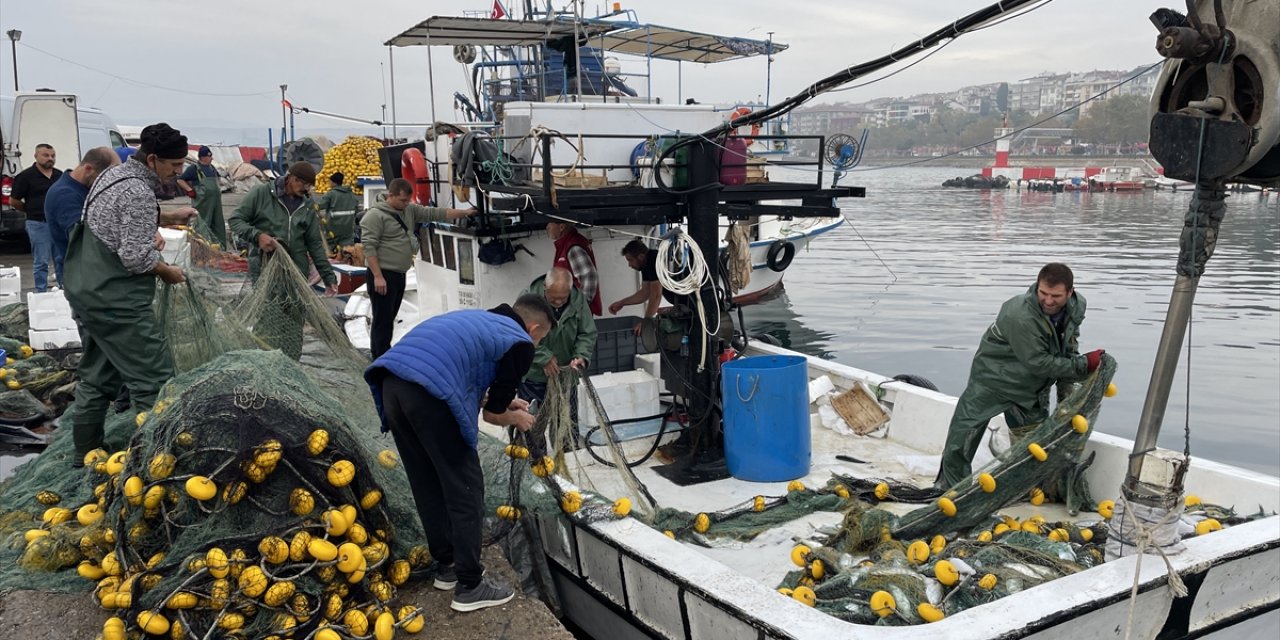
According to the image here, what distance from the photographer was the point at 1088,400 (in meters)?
4.57

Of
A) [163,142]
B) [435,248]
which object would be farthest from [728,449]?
[163,142]

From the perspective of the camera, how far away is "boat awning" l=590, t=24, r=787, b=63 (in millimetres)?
10172

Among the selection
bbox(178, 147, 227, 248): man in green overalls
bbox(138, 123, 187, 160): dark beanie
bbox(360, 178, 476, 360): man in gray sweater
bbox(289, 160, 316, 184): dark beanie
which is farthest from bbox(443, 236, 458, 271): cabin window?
bbox(138, 123, 187, 160): dark beanie

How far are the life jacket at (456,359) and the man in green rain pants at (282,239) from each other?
140 inches

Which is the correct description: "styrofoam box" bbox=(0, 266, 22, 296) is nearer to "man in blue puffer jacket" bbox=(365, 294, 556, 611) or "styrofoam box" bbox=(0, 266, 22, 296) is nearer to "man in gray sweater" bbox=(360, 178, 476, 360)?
"man in gray sweater" bbox=(360, 178, 476, 360)

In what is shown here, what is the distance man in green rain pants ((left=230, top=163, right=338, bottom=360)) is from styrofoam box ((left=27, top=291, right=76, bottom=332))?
10.4ft

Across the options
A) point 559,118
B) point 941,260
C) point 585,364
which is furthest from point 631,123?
point 941,260

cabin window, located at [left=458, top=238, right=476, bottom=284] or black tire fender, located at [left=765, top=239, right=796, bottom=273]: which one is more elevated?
cabin window, located at [left=458, top=238, right=476, bottom=284]

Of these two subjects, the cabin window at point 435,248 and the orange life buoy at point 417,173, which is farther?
the orange life buoy at point 417,173

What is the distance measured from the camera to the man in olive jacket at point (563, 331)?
5.50 meters

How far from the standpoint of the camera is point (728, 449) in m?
5.86

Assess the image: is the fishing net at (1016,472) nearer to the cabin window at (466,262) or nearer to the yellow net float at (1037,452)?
the yellow net float at (1037,452)

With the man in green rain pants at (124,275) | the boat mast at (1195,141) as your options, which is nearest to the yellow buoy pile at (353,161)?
the man in green rain pants at (124,275)

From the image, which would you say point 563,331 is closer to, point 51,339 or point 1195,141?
point 1195,141
